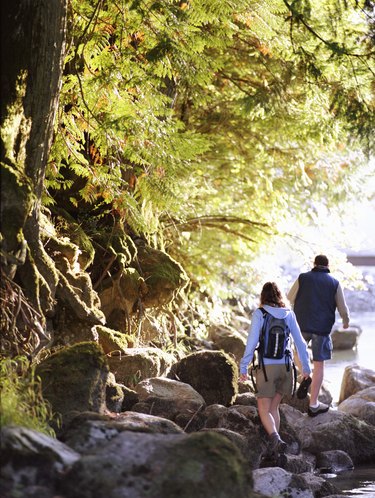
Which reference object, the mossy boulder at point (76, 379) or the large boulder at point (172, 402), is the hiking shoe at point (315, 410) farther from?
the mossy boulder at point (76, 379)

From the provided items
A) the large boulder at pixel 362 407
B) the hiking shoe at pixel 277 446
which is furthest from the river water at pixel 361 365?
the large boulder at pixel 362 407

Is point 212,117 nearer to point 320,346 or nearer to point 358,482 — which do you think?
point 320,346

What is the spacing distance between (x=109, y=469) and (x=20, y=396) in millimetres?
1460

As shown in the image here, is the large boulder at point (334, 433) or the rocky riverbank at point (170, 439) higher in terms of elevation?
the rocky riverbank at point (170, 439)

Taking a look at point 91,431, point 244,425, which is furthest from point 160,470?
point 244,425

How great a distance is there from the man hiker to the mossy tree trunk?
368cm

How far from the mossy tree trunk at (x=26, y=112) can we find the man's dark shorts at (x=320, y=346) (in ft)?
12.6

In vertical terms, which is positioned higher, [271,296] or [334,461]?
[271,296]

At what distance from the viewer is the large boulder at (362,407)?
11.5m

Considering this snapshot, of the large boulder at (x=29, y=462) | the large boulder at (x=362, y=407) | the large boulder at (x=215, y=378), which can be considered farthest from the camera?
the large boulder at (x=362, y=407)

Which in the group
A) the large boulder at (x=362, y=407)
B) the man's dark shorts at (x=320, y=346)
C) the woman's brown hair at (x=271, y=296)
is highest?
the woman's brown hair at (x=271, y=296)

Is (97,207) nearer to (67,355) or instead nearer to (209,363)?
(209,363)

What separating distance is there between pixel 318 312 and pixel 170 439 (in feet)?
17.9

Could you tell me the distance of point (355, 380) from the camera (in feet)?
45.1
